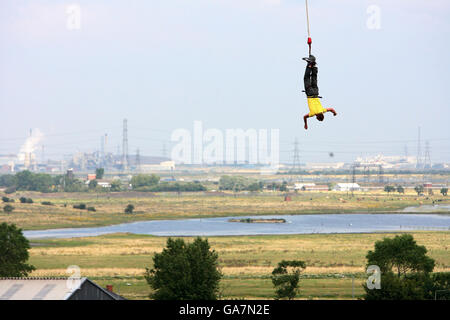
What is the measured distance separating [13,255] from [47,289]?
2394 centimetres

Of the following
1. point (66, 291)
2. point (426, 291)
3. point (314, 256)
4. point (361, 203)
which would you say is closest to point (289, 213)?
point (361, 203)

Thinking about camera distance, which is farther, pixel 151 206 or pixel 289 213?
pixel 151 206

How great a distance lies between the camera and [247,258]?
64.8m

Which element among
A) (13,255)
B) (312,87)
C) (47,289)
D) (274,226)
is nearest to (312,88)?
(312,87)

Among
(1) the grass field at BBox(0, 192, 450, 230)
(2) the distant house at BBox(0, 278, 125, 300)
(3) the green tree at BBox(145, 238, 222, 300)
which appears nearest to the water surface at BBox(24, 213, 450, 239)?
(1) the grass field at BBox(0, 192, 450, 230)

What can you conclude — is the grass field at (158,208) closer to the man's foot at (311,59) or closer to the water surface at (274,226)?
the water surface at (274,226)

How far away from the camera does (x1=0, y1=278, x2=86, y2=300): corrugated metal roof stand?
23969mm

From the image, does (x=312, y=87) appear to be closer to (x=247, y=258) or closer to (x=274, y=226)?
(x=247, y=258)

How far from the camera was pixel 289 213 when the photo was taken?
133375 mm

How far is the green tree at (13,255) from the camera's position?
1810 inches
